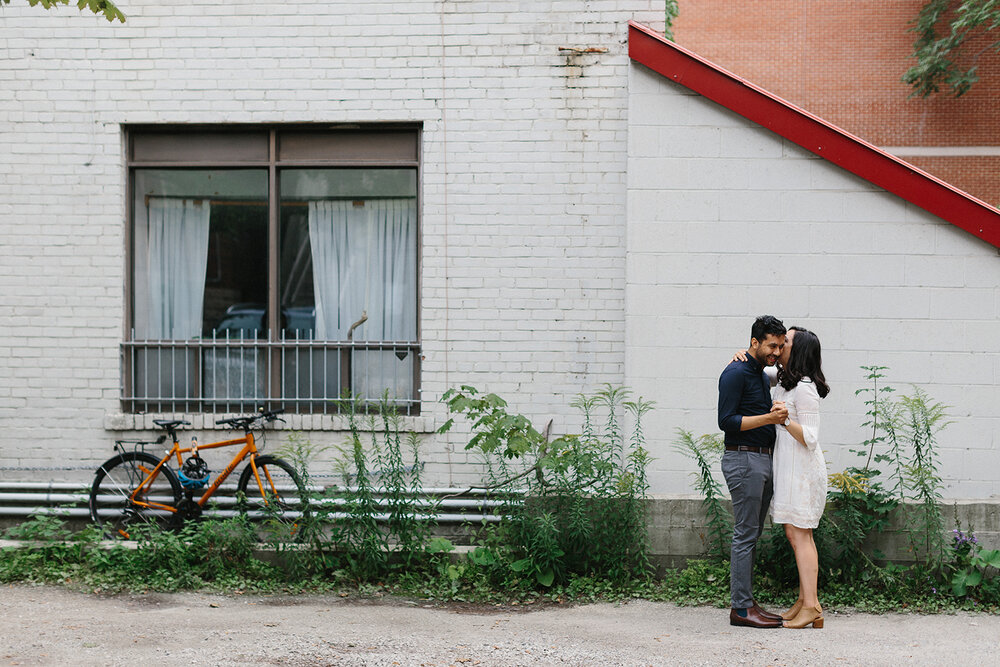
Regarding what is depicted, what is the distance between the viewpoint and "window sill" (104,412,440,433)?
6953mm

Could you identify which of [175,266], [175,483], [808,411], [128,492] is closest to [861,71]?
[808,411]

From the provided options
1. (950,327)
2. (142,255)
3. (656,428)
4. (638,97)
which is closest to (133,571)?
(142,255)

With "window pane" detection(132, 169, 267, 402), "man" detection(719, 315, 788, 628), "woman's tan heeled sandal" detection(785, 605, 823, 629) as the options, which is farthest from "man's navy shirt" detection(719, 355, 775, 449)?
Result: "window pane" detection(132, 169, 267, 402)

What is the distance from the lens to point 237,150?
723 cm

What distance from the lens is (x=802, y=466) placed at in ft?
16.8

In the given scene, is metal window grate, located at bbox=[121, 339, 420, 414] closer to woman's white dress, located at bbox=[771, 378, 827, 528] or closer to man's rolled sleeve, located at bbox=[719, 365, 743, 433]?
man's rolled sleeve, located at bbox=[719, 365, 743, 433]

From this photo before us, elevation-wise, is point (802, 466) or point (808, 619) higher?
point (802, 466)

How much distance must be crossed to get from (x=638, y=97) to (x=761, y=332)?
2451mm

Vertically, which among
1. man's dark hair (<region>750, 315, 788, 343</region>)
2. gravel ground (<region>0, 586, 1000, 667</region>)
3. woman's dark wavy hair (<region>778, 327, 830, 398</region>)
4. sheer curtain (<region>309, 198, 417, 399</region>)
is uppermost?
sheer curtain (<region>309, 198, 417, 399</region>)

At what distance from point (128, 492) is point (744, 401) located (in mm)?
4902

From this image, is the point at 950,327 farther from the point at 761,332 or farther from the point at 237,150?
the point at 237,150

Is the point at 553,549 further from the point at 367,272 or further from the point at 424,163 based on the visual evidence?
the point at 424,163

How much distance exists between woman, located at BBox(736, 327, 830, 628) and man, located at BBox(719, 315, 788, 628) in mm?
94

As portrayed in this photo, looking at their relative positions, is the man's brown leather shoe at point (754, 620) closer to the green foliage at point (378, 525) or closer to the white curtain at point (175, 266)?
the green foliage at point (378, 525)
